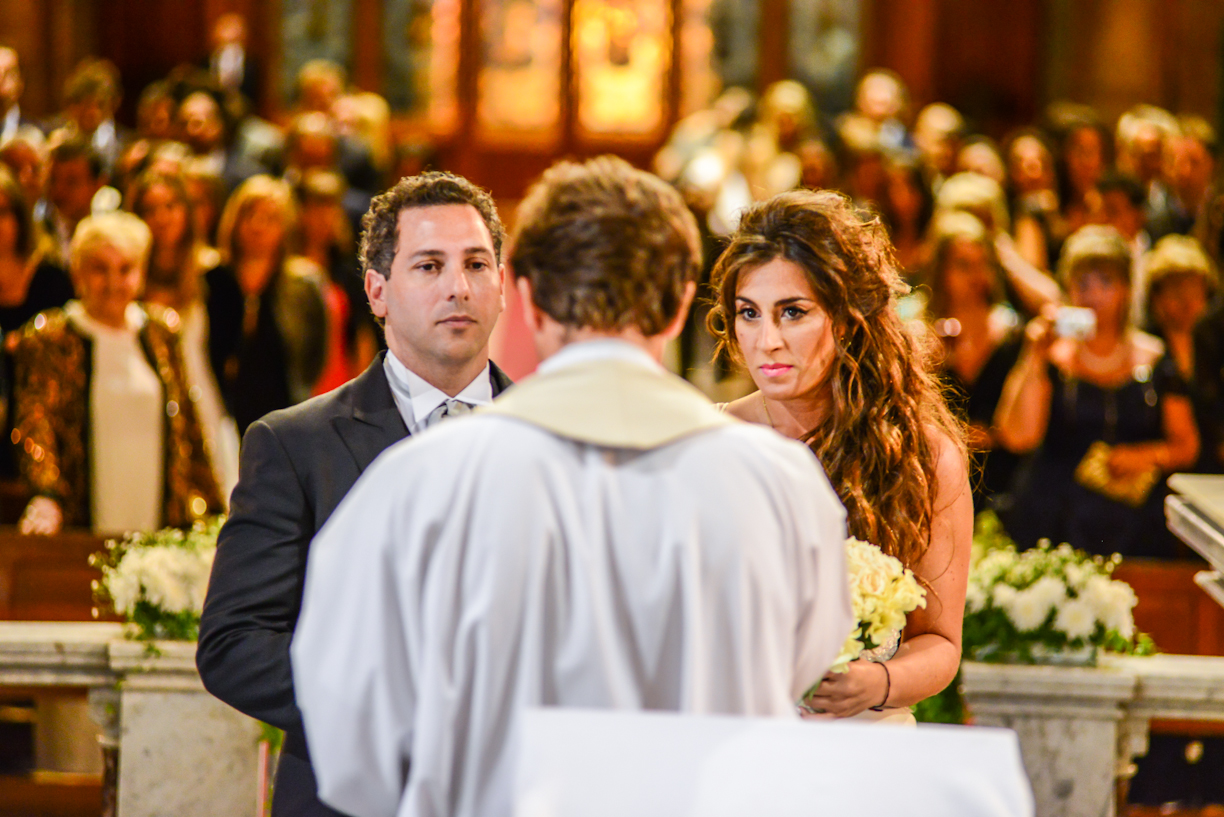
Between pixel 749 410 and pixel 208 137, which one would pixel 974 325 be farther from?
pixel 208 137

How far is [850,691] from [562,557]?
38.1 inches

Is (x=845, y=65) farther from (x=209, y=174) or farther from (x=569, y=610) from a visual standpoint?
(x=569, y=610)

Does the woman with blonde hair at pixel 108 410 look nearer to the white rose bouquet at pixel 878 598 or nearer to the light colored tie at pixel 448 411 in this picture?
the light colored tie at pixel 448 411

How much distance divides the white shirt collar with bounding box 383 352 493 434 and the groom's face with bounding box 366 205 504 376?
0.06 feet

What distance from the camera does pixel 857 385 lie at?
297 cm

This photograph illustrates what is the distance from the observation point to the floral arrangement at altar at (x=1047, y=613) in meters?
3.94

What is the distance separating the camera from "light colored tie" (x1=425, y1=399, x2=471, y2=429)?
2648mm

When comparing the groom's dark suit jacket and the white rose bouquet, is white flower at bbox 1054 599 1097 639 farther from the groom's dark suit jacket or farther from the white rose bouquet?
the groom's dark suit jacket

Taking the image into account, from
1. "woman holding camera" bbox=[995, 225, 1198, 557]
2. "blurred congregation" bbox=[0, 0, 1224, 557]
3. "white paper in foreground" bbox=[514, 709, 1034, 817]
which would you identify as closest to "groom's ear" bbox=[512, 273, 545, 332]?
"white paper in foreground" bbox=[514, 709, 1034, 817]

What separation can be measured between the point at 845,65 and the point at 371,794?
42.4ft

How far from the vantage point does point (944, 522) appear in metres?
2.84

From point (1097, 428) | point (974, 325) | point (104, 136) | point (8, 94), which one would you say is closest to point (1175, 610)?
point (1097, 428)

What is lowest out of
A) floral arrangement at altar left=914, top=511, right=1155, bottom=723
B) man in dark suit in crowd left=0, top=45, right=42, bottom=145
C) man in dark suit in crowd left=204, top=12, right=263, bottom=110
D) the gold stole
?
floral arrangement at altar left=914, top=511, right=1155, bottom=723

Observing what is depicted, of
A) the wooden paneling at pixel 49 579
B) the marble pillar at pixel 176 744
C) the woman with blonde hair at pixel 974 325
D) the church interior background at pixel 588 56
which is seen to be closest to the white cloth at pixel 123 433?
the wooden paneling at pixel 49 579
